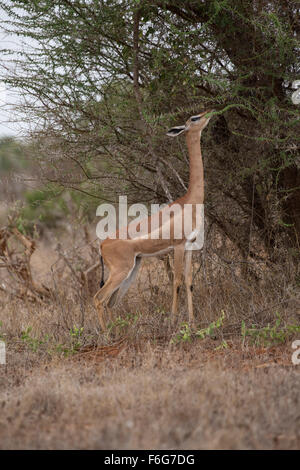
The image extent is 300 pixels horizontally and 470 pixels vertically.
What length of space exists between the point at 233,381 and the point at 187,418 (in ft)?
2.63

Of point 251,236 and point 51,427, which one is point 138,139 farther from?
point 51,427

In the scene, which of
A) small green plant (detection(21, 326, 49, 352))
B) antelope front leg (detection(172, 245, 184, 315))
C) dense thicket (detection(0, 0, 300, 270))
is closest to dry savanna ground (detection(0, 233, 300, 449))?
small green plant (detection(21, 326, 49, 352))

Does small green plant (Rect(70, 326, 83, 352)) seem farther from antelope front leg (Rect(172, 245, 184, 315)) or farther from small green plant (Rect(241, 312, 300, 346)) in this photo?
small green plant (Rect(241, 312, 300, 346))

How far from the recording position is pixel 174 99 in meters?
7.34

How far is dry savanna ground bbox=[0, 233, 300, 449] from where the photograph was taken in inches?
132

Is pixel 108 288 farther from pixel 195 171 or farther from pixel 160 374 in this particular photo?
Answer: pixel 160 374

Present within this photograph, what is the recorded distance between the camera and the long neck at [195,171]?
652 cm

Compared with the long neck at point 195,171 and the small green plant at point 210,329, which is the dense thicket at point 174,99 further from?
the small green plant at point 210,329

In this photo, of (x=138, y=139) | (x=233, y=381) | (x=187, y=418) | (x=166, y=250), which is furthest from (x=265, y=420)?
(x=138, y=139)

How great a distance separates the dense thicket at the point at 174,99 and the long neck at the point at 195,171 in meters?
0.34

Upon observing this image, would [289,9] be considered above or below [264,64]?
above

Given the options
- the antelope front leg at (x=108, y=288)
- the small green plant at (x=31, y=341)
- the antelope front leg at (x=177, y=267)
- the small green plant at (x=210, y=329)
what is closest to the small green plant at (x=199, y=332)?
the small green plant at (x=210, y=329)

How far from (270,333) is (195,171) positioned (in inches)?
82.1

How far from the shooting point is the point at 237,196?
777 centimetres
